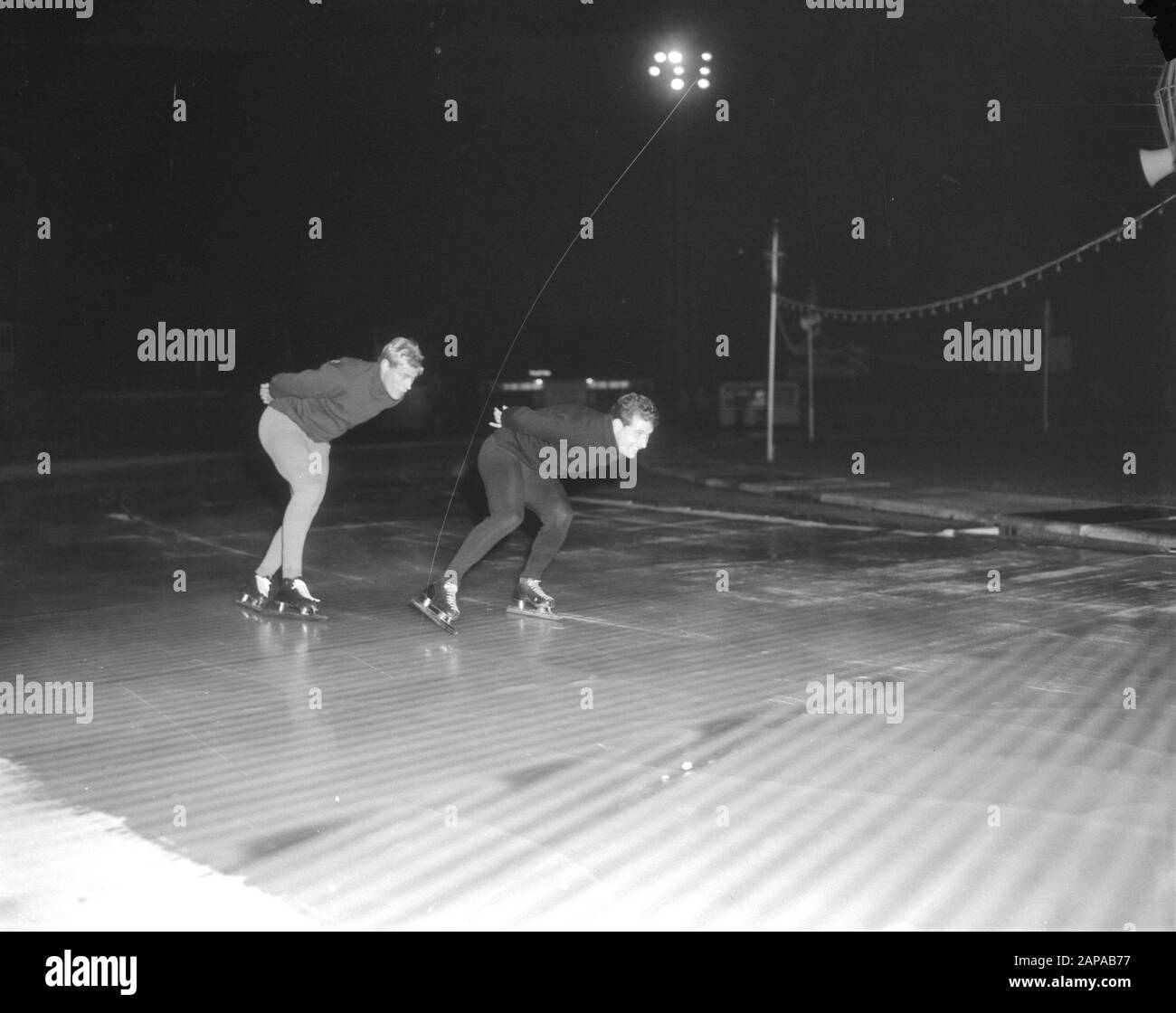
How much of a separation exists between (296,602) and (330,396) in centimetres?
145

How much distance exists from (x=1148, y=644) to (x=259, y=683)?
5022mm

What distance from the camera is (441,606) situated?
826 cm

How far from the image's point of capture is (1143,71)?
1440 centimetres

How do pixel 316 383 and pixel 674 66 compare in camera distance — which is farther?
pixel 674 66

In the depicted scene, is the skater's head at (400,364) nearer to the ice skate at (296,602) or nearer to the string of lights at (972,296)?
the ice skate at (296,602)

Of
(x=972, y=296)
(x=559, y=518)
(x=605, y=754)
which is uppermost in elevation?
(x=972, y=296)

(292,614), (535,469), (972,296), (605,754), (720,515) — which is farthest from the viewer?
(972,296)

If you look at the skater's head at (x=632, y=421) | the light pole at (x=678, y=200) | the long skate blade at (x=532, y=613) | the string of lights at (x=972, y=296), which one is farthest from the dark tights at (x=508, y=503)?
the light pole at (x=678, y=200)

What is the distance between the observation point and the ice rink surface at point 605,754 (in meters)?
3.75

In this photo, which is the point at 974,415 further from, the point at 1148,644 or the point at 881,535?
the point at 1148,644

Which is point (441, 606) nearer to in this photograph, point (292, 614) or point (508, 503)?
point (508, 503)

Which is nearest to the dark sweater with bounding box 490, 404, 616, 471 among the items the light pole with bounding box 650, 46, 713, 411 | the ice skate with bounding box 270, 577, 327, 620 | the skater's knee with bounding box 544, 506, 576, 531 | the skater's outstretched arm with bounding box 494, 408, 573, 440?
the skater's outstretched arm with bounding box 494, 408, 573, 440

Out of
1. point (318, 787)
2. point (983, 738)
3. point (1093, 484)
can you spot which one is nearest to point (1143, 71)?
point (1093, 484)

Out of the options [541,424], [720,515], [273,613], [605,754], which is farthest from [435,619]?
[720,515]
